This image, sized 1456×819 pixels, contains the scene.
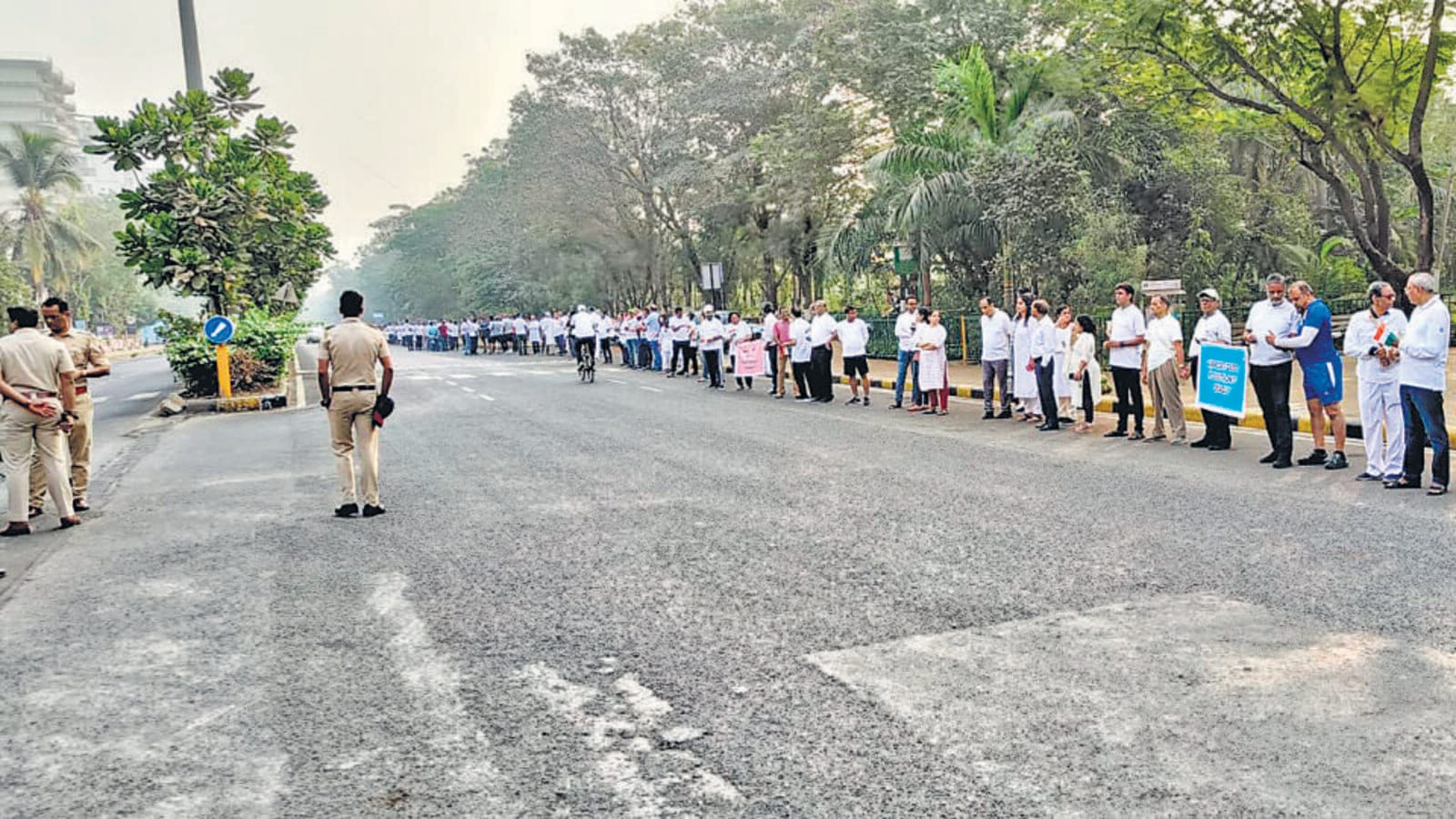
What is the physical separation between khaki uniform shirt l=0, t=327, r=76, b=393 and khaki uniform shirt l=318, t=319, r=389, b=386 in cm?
219

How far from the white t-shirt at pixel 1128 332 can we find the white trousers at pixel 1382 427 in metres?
3.30

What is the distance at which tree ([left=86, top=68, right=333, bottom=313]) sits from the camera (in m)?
21.1

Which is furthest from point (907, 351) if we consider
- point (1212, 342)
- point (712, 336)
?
point (712, 336)

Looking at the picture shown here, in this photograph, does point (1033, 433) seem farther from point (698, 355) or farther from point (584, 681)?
point (698, 355)

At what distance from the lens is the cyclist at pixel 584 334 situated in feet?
79.9

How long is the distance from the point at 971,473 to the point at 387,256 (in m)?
156

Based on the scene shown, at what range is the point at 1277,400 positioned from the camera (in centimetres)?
1045

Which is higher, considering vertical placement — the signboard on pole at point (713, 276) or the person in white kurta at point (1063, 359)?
the signboard on pole at point (713, 276)

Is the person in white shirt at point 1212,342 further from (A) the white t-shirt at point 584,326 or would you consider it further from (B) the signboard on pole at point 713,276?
(B) the signboard on pole at point 713,276

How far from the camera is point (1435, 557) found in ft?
21.4

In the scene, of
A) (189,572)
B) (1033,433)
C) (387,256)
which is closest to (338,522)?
(189,572)

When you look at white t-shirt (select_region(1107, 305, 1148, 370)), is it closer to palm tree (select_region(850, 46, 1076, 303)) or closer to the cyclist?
palm tree (select_region(850, 46, 1076, 303))

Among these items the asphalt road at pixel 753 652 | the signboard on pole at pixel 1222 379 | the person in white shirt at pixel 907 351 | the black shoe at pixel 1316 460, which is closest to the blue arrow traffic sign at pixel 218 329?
the asphalt road at pixel 753 652

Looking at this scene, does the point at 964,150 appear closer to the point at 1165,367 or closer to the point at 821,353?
the point at 821,353
